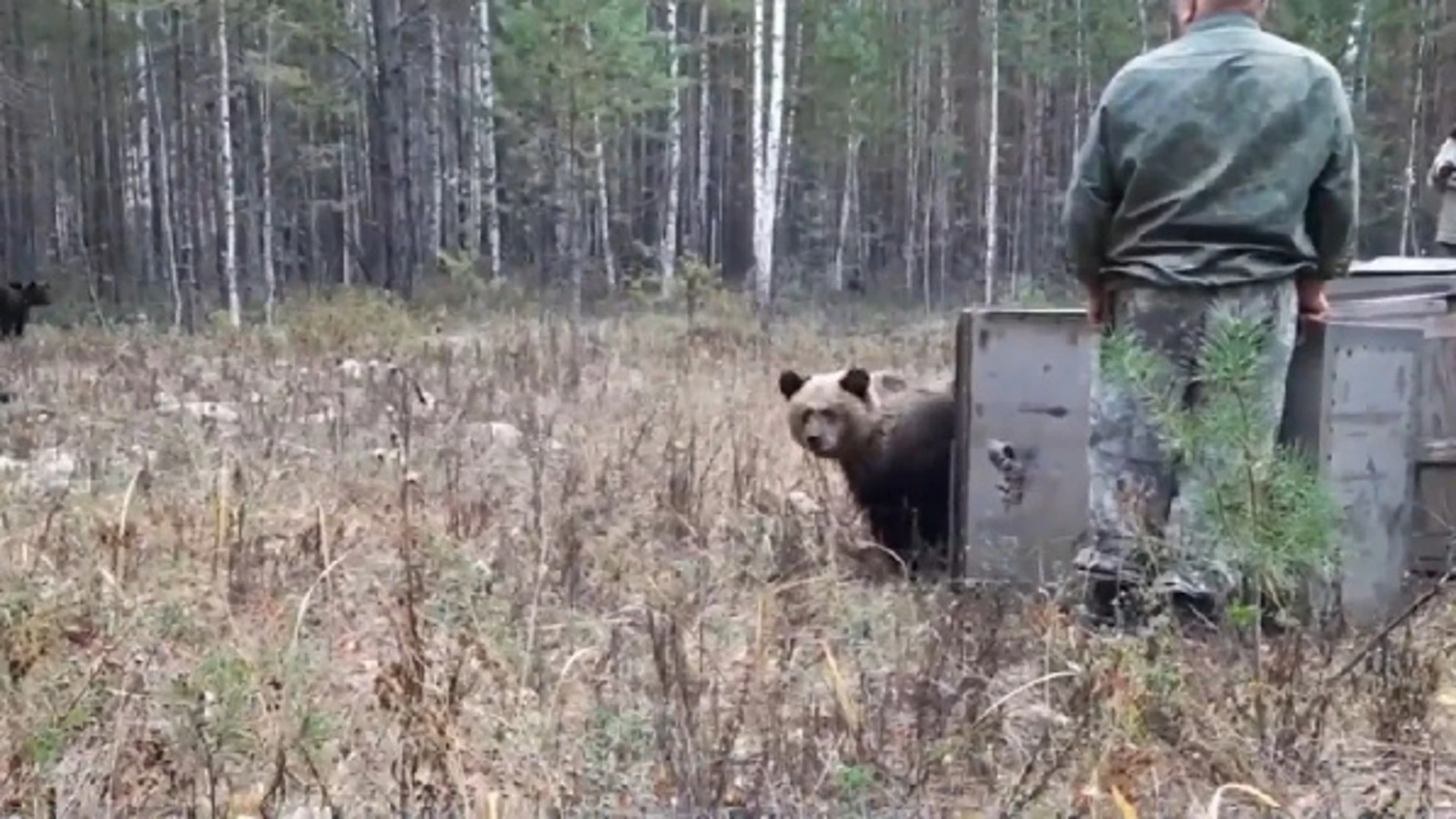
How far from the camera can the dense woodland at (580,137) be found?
74.0ft

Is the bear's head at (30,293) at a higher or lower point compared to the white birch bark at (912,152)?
lower

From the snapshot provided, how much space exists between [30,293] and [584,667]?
14.9 metres

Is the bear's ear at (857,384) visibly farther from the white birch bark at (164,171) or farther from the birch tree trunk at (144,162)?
the birch tree trunk at (144,162)

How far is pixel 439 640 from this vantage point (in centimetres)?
419

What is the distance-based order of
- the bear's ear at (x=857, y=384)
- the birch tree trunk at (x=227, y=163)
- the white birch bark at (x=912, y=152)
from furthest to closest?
1. the white birch bark at (x=912, y=152)
2. the birch tree trunk at (x=227, y=163)
3. the bear's ear at (x=857, y=384)

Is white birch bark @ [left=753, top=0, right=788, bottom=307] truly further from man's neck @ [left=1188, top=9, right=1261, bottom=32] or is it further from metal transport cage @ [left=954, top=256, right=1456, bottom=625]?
man's neck @ [left=1188, top=9, right=1261, bottom=32]

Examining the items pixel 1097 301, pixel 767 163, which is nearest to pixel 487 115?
pixel 767 163

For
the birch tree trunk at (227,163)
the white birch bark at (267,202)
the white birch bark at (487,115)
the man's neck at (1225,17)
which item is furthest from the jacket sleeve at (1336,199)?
the white birch bark at (487,115)

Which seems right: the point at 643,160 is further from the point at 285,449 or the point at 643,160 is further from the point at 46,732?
the point at 46,732

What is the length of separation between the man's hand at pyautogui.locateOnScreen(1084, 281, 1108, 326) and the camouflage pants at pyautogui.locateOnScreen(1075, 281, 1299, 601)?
0.03 meters

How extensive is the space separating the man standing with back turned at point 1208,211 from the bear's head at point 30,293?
14.4 meters

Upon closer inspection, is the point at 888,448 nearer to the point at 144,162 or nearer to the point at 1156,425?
the point at 1156,425

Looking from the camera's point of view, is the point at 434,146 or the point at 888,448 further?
the point at 434,146

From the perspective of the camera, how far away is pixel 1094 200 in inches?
191
